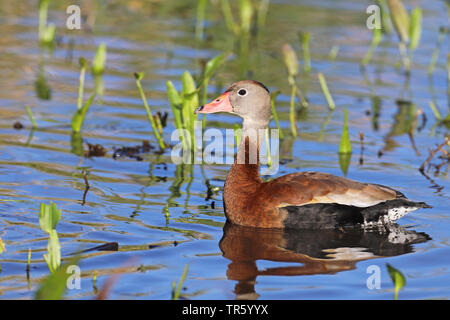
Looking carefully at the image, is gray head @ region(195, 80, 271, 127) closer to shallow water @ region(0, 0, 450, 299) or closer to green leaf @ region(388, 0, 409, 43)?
shallow water @ region(0, 0, 450, 299)

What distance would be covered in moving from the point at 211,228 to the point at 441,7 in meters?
13.7

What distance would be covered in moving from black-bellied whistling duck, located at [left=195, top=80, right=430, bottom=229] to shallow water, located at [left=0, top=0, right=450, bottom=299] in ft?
0.51

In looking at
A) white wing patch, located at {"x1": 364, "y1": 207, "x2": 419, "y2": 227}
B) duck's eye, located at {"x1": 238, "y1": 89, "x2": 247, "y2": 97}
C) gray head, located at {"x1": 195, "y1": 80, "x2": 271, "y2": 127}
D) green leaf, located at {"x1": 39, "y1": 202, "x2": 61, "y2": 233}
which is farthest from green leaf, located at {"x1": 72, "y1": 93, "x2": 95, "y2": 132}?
green leaf, located at {"x1": 39, "y1": 202, "x2": 61, "y2": 233}

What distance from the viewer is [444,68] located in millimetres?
15227

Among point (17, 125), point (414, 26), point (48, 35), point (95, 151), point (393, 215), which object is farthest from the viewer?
point (48, 35)

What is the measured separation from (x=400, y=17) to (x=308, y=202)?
6948 mm

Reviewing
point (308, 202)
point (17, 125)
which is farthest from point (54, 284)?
point (17, 125)

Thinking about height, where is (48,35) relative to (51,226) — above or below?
above

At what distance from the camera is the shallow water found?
6.45m

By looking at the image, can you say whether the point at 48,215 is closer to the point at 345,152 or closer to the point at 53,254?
the point at 53,254

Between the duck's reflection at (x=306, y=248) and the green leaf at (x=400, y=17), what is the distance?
626 centimetres

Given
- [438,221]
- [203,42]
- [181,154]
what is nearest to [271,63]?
[203,42]

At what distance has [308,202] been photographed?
749 centimetres

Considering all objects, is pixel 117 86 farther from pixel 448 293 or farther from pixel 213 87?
pixel 448 293
